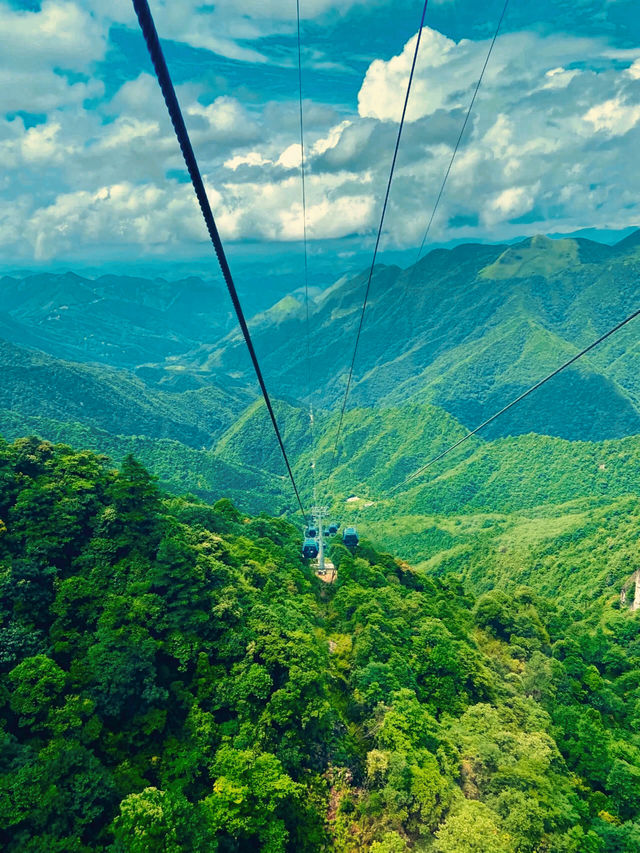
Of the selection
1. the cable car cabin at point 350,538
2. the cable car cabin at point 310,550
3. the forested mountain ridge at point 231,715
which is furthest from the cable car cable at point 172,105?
the cable car cabin at point 350,538

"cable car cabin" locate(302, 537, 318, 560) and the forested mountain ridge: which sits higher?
"cable car cabin" locate(302, 537, 318, 560)

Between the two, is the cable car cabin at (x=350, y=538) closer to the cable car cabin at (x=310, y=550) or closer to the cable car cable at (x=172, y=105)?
the cable car cabin at (x=310, y=550)

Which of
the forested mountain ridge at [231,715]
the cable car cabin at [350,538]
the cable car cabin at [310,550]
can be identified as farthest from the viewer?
the cable car cabin at [350,538]

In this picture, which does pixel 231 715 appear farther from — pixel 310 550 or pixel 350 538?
pixel 350 538

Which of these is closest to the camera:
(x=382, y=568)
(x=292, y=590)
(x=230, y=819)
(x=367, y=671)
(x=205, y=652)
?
(x=230, y=819)

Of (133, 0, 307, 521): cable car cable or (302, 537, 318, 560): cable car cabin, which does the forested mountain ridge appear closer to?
(302, 537, 318, 560): cable car cabin

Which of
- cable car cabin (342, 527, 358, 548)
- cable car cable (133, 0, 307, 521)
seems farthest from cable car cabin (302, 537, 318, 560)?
cable car cable (133, 0, 307, 521)

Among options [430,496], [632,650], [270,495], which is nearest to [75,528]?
[632,650]

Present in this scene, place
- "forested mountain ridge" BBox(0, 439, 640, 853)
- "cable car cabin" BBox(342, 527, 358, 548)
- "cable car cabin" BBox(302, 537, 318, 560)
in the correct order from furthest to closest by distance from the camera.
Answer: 1. "cable car cabin" BBox(342, 527, 358, 548)
2. "cable car cabin" BBox(302, 537, 318, 560)
3. "forested mountain ridge" BBox(0, 439, 640, 853)

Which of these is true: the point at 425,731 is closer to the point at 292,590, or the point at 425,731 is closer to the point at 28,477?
the point at 292,590
